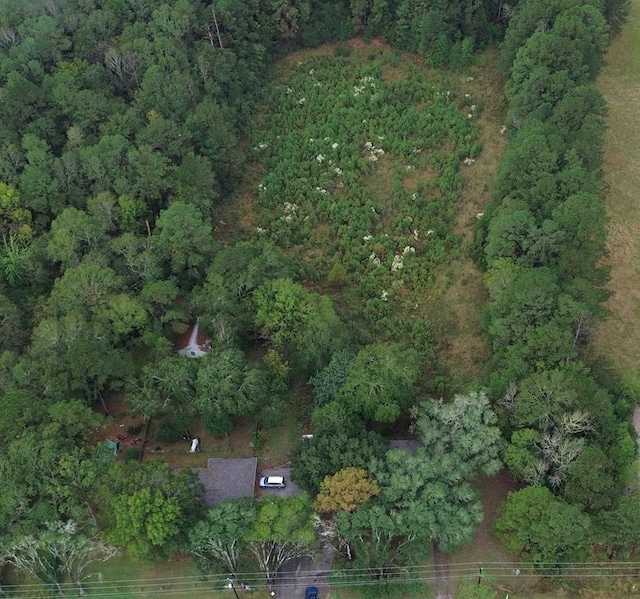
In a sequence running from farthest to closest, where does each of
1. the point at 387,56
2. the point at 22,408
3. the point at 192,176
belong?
the point at 387,56 < the point at 192,176 < the point at 22,408

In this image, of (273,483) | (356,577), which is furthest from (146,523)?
(356,577)

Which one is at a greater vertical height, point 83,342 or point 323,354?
point 83,342

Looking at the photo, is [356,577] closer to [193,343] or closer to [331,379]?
[331,379]

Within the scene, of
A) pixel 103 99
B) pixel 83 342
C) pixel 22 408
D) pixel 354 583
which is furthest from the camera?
pixel 103 99

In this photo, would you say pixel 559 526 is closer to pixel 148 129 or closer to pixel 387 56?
pixel 148 129

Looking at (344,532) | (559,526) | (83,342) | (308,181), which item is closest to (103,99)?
(308,181)

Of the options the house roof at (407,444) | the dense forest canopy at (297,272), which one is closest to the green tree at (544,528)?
the dense forest canopy at (297,272)

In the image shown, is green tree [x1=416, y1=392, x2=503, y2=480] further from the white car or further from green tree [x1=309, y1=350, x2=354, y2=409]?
the white car
